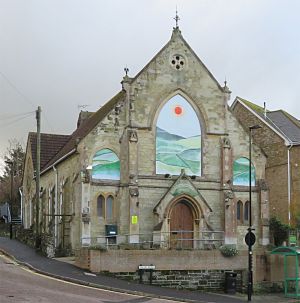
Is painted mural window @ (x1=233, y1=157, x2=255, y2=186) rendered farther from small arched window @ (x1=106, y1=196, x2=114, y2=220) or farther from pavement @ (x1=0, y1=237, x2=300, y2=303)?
pavement @ (x1=0, y1=237, x2=300, y2=303)

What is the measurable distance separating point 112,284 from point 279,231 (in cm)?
1847

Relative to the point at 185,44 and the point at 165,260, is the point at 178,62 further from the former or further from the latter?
the point at 165,260

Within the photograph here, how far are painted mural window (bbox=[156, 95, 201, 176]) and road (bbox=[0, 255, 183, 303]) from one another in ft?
44.6

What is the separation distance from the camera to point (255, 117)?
5256 centimetres

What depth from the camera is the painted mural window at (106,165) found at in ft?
128

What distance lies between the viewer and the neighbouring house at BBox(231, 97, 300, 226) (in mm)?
47875

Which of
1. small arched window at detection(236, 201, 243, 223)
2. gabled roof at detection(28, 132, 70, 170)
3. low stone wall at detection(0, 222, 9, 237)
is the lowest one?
low stone wall at detection(0, 222, 9, 237)

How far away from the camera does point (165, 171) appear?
40.5 meters

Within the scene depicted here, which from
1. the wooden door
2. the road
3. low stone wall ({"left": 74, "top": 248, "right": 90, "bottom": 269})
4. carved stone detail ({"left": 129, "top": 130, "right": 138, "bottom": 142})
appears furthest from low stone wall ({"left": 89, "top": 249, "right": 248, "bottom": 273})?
carved stone detail ({"left": 129, "top": 130, "right": 138, "bottom": 142})

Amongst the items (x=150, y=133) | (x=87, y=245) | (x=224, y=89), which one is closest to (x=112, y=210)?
(x=87, y=245)

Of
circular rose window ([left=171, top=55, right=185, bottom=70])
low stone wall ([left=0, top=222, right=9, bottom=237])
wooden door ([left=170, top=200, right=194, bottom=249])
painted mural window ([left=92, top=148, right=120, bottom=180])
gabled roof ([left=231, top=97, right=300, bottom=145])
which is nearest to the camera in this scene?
painted mural window ([left=92, top=148, right=120, bottom=180])

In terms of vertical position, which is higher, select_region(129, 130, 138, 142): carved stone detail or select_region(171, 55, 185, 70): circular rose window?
select_region(171, 55, 185, 70): circular rose window

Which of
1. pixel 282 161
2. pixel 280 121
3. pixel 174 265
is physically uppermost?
pixel 280 121

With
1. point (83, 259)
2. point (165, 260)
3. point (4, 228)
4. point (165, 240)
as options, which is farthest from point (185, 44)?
point (4, 228)
